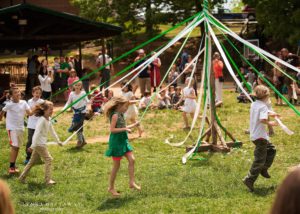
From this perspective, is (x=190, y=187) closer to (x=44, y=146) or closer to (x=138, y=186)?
(x=138, y=186)

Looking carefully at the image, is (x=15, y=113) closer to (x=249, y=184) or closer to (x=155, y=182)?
(x=155, y=182)

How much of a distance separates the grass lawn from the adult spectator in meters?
4.16

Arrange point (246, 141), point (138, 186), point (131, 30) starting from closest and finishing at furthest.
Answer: point (138, 186) < point (246, 141) < point (131, 30)

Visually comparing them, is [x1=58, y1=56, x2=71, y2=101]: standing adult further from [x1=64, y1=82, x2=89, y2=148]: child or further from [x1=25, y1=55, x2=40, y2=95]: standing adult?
[x1=64, y1=82, x2=89, y2=148]: child

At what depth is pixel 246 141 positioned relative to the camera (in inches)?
417

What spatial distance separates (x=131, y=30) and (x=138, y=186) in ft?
78.7

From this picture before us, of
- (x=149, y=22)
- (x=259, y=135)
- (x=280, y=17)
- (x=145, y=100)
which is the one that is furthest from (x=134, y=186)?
(x=149, y=22)

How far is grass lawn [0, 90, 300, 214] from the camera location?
647cm

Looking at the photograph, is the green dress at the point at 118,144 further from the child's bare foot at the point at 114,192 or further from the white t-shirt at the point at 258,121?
the white t-shirt at the point at 258,121

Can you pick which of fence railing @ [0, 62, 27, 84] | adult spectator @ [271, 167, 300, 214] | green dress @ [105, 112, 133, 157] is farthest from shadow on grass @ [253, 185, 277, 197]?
fence railing @ [0, 62, 27, 84]

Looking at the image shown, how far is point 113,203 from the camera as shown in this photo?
21.9ft

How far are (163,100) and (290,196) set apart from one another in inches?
552

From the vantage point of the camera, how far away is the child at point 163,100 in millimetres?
15922

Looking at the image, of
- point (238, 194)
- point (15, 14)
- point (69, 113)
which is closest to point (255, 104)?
point (238, 194)
